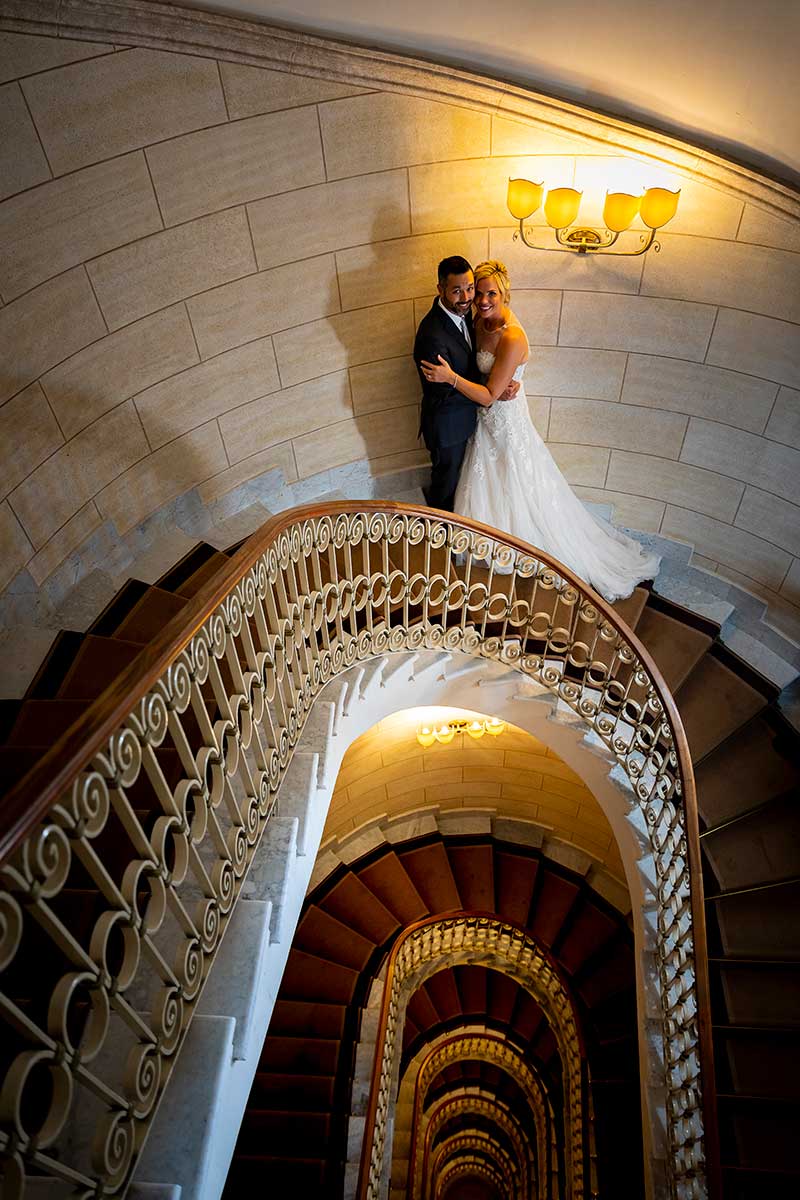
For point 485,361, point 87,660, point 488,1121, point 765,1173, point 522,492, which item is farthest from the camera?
point 488,1121

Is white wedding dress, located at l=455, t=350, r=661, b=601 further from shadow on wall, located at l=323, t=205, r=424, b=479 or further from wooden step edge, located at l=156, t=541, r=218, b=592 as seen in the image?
wooden step edge, located at l=156, t=541, r=218, b=592

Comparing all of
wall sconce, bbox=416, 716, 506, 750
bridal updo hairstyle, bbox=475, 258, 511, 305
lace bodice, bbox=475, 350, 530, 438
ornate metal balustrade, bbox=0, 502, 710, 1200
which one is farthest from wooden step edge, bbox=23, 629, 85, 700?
wall sconce, bbox=416, 716, 506, 750

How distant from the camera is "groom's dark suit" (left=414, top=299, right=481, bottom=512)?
4.48 meters

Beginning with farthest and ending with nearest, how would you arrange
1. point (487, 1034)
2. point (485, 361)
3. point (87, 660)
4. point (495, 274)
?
point (487, 1034) → point (485, 361) → point (495, 274) → point (87, 660)

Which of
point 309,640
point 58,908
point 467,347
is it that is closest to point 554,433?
point 467,347

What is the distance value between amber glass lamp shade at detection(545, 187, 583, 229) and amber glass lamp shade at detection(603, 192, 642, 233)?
160 millimetres

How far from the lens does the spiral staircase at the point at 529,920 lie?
3342 mm

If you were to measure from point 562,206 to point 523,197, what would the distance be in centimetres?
21

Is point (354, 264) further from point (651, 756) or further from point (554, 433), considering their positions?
point (651, 756)

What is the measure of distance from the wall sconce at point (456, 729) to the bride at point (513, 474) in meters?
2.10

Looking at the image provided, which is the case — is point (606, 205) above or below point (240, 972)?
above

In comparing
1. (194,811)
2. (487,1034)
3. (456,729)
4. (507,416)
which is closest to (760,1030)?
(194,811)

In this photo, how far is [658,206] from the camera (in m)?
3.88

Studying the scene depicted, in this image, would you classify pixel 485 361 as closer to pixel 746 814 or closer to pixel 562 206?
pixel 562 206
